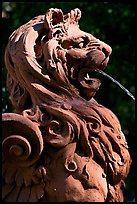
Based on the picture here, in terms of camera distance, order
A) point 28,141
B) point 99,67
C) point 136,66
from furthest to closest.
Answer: point 136,66
point 99,67
point 28,141

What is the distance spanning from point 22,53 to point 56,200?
3.34ft

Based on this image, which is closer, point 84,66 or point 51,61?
point 51,61

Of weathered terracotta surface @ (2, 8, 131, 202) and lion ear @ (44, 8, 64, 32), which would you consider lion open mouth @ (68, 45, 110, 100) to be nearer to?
weathered terracotta surface @ (2, 8, 131, 202)

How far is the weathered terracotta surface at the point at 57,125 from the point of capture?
5.94 metres

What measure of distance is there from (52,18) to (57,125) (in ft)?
2.81

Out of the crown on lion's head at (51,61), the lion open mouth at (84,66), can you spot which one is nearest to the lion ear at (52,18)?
the crown on lion's head at (51,61)

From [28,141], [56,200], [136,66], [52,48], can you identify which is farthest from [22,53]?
[136,66]

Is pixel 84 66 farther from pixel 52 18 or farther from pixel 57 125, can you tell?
pixel 57 125

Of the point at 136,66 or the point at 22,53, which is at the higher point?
the point at 22,53

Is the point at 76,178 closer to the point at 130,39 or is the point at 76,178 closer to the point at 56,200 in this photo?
the point at 56,200

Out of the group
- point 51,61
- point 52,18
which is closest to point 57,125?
point 51,61

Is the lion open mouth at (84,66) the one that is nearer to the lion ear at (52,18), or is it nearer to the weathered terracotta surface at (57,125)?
the weathered terracotta surface at (57,125)

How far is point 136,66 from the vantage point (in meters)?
14.2

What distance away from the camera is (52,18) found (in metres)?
6.43
